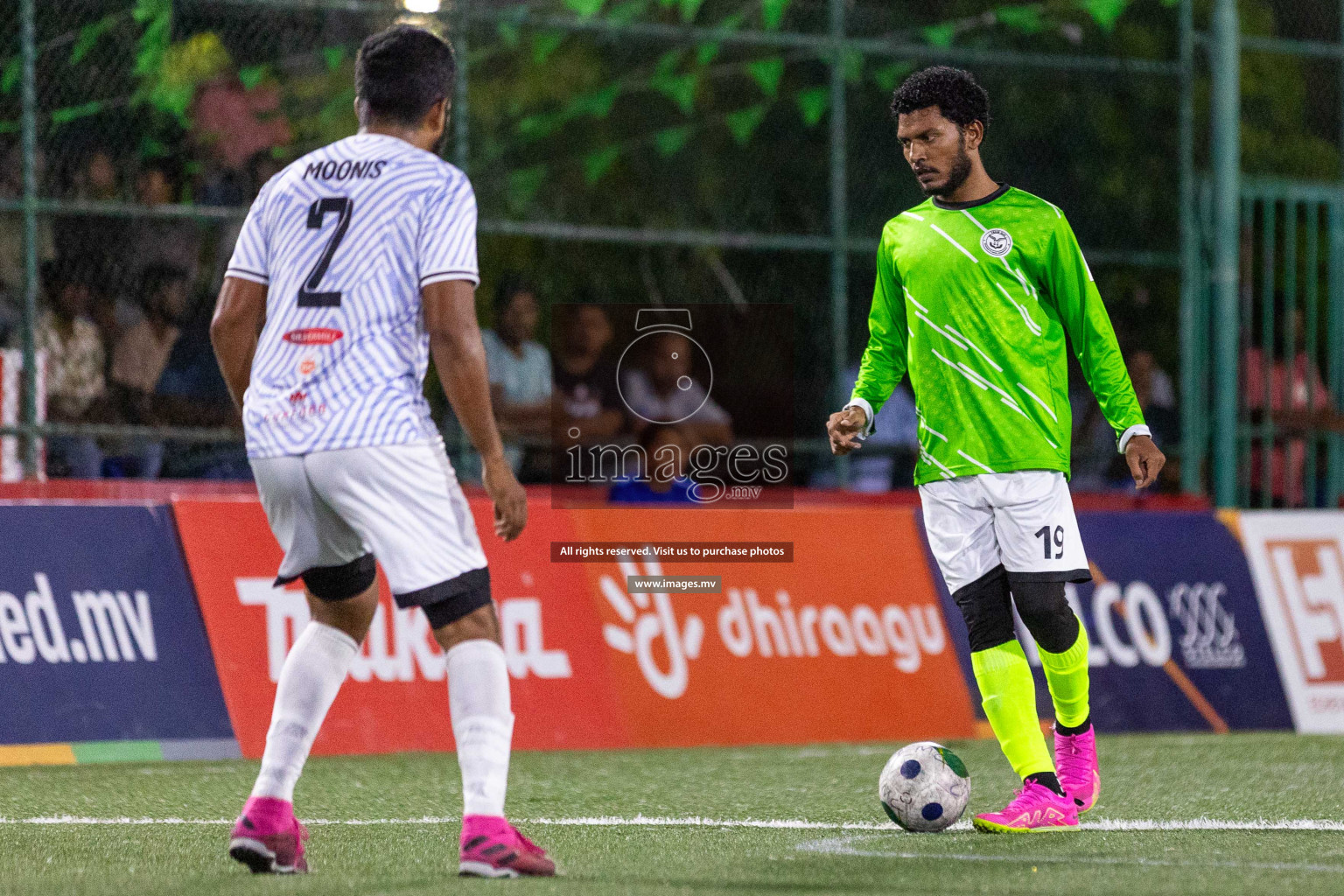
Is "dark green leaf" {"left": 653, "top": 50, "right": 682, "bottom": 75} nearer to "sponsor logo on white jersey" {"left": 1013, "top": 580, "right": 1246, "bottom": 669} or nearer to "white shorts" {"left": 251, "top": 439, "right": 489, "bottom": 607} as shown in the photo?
"sponsor logo on white jersey" {"left": 1013, "top": 580, "right": 1246, "bottom": 669}

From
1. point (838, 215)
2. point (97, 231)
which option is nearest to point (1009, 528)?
point (97, 231)

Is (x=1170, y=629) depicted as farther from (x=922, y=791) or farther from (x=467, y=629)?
(x=467, y=629)

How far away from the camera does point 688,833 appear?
19.3 ft

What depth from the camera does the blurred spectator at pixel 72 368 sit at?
10008mm

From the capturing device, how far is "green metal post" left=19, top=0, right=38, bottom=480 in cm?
1007

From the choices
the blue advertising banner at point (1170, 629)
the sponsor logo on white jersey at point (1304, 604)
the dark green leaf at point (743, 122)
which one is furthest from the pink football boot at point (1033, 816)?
the dark green leaf at point (743, 122)

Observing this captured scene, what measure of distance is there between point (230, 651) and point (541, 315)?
11.4ft

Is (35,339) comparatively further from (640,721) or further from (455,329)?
(455,329)

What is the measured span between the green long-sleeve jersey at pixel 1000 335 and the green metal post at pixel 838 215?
580 centimetres

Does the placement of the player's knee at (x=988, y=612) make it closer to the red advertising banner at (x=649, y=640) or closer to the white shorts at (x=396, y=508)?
the white shorts at (x=396, y=508)

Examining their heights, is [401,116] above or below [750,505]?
above

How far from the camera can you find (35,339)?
10102mm

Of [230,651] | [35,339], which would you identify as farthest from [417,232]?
[35,339]

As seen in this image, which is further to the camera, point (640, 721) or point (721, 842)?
point (640, 721)
